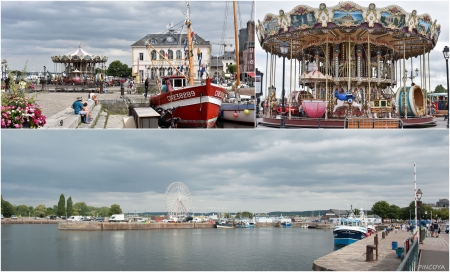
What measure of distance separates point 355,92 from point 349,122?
3.75 meters

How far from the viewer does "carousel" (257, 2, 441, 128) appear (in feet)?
56.9

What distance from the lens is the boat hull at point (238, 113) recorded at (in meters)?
16.8

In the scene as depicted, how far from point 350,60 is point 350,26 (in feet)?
11.6

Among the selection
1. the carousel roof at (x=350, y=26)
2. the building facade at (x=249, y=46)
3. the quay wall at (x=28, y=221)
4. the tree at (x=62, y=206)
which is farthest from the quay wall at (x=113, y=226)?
the carousel roof at (x=350, y=26)

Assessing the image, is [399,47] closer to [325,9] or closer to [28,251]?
[325,9]

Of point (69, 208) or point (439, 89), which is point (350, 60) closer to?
point (439, 89)

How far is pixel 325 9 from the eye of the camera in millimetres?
17375

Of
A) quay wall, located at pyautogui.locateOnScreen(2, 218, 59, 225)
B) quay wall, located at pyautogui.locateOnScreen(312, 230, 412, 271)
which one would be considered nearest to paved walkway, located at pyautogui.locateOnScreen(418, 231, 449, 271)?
quay wall, located at pyautogui.locateOnScreen(312, 230, 412, 271)

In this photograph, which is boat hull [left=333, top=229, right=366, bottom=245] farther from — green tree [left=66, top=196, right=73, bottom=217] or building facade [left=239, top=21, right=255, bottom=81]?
green tree [left=66, top=196, right=73, bottom=217]

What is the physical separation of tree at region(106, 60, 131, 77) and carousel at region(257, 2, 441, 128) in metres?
47.5

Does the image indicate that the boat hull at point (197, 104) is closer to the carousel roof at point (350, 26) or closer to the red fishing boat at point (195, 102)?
the red fishing boat at point (195, 102)

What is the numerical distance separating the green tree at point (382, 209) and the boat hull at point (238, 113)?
4697 cm

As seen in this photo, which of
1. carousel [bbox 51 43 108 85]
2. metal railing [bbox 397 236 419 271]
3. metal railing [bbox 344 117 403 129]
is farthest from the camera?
carousel [bbox 51 43 108 85]

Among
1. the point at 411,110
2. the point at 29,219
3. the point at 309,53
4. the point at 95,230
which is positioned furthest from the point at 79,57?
the point at 29,219
